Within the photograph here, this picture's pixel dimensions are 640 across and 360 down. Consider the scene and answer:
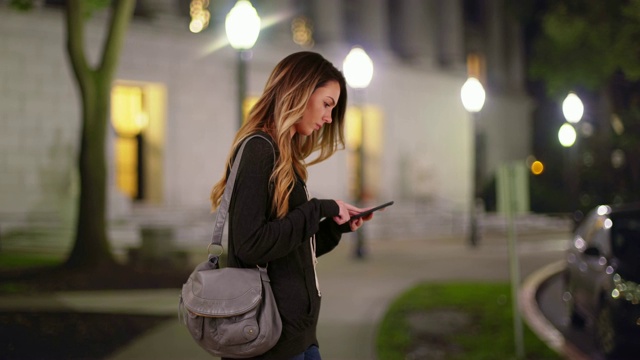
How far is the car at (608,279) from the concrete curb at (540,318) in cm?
36

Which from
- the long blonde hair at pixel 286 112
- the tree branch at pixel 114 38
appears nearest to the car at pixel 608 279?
the long blonde hair at pixel 286 112

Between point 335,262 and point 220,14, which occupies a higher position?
point 220,14

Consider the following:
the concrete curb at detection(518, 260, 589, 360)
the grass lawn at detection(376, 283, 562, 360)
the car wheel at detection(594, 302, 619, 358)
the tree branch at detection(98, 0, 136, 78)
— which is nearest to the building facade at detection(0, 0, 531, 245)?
the concrete curb at detection(518, 260, 589, 360)

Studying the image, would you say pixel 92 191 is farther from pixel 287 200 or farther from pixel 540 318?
pixel 287 200

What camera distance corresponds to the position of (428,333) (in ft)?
35.5

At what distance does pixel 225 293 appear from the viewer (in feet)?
9.70

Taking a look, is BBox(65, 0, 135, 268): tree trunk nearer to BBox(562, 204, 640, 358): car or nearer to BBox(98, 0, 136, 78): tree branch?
BBox(98, 0, 136, 78): tree branch

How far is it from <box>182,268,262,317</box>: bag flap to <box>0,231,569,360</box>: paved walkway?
609 centimetres

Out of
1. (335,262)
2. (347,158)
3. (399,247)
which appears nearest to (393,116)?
(347,158)

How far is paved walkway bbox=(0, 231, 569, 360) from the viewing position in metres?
9.55

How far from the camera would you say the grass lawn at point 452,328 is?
9.66 m

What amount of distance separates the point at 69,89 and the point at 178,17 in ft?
18.5

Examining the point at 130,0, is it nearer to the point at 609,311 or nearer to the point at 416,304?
the point at 416,304

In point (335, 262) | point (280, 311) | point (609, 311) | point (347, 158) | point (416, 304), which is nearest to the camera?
point (280, 311)
